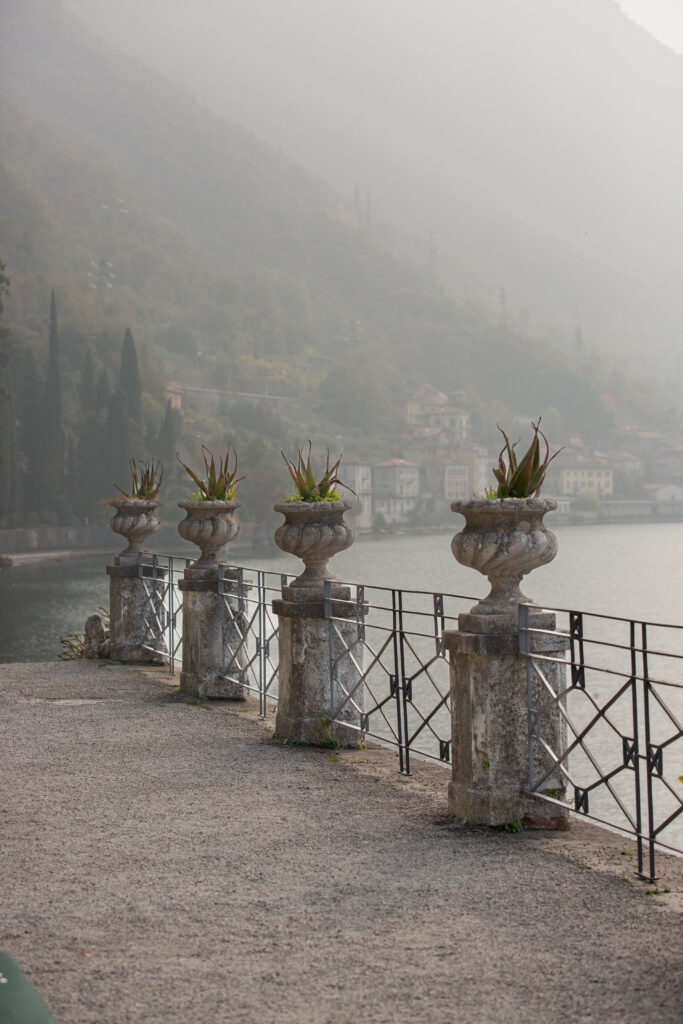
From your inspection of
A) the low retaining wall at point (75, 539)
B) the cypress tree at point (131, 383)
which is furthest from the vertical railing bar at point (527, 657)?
the cypress tree at point (131, 383)

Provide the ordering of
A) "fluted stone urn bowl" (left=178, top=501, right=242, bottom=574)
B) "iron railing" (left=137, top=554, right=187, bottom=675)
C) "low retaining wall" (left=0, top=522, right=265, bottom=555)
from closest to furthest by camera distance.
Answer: "fluted stone urn bowl" (left=178, top=501, right=242, bottom=574)
"iron railing" (left=137, top=554, right=187, bottom=675)
"low retaining wall" (left=0, top=522, right=265, bottom=555)

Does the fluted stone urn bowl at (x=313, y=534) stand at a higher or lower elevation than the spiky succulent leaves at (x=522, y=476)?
lower

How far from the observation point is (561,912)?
403 centimetres

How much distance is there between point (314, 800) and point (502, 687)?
1.31 m

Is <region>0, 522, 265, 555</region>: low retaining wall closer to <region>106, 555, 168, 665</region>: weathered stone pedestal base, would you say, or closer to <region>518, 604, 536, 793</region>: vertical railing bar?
<region>106, 555, 168, 665</region>: weathered stone pedestal base

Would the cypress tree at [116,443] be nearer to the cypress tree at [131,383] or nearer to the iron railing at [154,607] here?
the cypress tree at [131,383]

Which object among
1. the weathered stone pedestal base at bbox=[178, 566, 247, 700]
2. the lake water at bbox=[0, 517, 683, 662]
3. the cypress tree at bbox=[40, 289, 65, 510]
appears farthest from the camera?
the cypress tree at bbox=[40, 289, 65, 510]

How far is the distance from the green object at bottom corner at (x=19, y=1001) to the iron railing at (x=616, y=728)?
2269 mm

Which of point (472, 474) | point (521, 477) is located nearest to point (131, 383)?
point (472, 474)

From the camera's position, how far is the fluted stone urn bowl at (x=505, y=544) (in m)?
5.24

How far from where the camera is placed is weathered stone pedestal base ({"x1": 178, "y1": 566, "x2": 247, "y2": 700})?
917 cm

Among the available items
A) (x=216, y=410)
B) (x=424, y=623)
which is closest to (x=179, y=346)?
(x=216, y=410)

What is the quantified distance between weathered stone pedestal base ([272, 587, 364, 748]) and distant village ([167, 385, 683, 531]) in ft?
399

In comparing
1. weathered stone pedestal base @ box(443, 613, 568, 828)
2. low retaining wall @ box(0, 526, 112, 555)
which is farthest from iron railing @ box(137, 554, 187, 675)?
low retaining wall @ box(0, 526, 112, 555)
